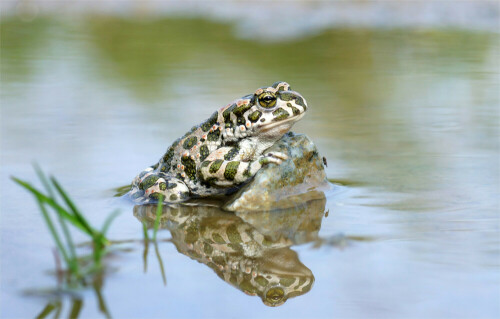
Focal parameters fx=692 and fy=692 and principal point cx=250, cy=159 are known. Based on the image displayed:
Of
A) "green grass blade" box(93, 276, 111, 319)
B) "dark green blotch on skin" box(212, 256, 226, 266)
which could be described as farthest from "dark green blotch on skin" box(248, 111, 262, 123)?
"green grass blade" box(93, 276, 111, 319)

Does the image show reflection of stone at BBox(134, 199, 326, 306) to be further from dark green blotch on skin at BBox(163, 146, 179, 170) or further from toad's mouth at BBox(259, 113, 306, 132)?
toad's mouth at BBox(259, 113, 306, 132)

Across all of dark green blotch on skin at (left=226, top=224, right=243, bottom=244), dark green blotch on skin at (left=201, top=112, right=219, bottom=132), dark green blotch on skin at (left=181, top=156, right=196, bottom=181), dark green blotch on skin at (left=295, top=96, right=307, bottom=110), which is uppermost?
dark green blotch on skin at (left=295, top=96, right=307, bottom=110)

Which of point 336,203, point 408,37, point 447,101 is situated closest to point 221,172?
point 336,203

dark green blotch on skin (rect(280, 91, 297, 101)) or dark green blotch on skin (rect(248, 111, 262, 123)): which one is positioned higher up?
dark green blotch on skin (rect(280, 91, 297, 101))

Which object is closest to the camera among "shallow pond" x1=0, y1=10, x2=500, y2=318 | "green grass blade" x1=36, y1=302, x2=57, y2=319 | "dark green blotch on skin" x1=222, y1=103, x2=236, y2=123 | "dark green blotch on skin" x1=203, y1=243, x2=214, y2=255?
"green grass blade" x1=36, y1=302, x2=57, y2=319

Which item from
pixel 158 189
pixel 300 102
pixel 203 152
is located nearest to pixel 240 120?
pixel 203 152

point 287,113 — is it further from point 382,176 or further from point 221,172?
point 382,176
